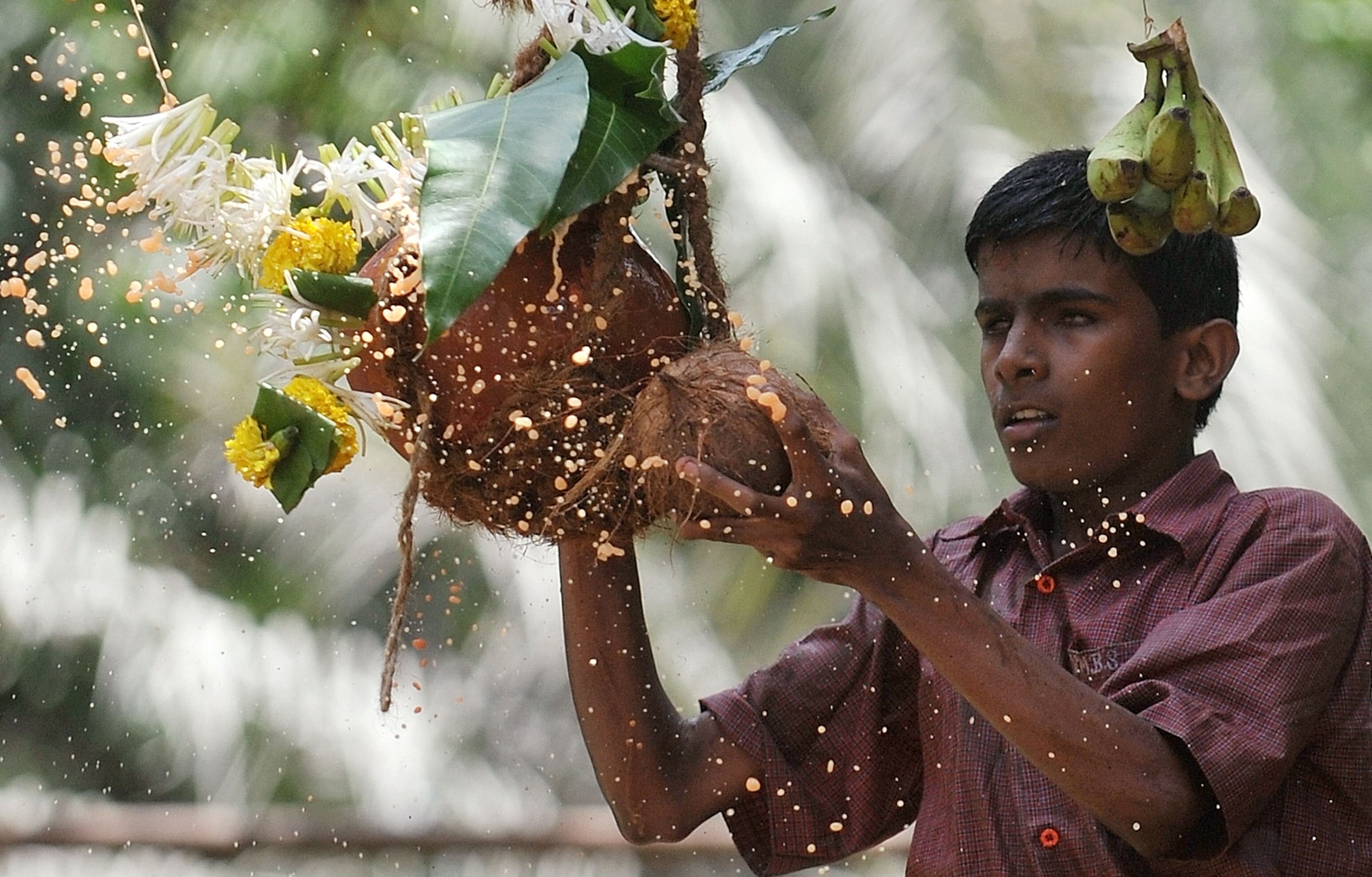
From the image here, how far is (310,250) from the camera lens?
1.22 m

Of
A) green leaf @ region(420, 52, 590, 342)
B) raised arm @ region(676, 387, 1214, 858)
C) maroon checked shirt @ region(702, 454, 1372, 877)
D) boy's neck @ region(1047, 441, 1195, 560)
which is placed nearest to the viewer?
green leaf @ region(420, 52, 590, 342)

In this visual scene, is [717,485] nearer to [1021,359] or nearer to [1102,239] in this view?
[1021,359]

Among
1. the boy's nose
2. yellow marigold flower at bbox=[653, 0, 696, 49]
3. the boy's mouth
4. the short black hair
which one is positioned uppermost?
yellow marigold flower at bbox=[653, 0, 696, 49]

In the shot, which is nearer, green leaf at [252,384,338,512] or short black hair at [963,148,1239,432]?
green leaf at [252,384,338,512]

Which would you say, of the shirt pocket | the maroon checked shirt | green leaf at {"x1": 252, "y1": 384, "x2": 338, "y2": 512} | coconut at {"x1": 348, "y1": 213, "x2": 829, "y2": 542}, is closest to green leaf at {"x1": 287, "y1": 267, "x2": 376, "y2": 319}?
coconut at {"x1": 348, "y1": 213, "x2": 829, "y2": 542}

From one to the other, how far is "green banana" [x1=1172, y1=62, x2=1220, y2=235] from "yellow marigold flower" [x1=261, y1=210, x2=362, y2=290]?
2.29 feet

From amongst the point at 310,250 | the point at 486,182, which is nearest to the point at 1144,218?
the point at 486,182

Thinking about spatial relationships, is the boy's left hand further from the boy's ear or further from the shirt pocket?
the boy's ear

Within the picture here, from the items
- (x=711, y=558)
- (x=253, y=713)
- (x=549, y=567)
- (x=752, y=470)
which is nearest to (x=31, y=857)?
(x=253, y=713)

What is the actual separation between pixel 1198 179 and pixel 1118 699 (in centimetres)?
44

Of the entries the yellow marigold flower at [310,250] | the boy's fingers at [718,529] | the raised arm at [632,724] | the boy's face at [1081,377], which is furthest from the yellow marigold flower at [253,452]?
the boy's face at [1081,377]

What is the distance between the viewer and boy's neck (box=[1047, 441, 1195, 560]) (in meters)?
1.45

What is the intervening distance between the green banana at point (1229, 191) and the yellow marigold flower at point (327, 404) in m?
0.76

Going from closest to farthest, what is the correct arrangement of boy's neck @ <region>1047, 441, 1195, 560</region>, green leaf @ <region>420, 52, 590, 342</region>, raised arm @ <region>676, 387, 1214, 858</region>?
green leaf @ <region>420, 52, 590, 342</region> < raised arm @ <region>676, 387, 1214, 858</region> < boy's neck @ <region>1047, 441, 1195, 560</region>
